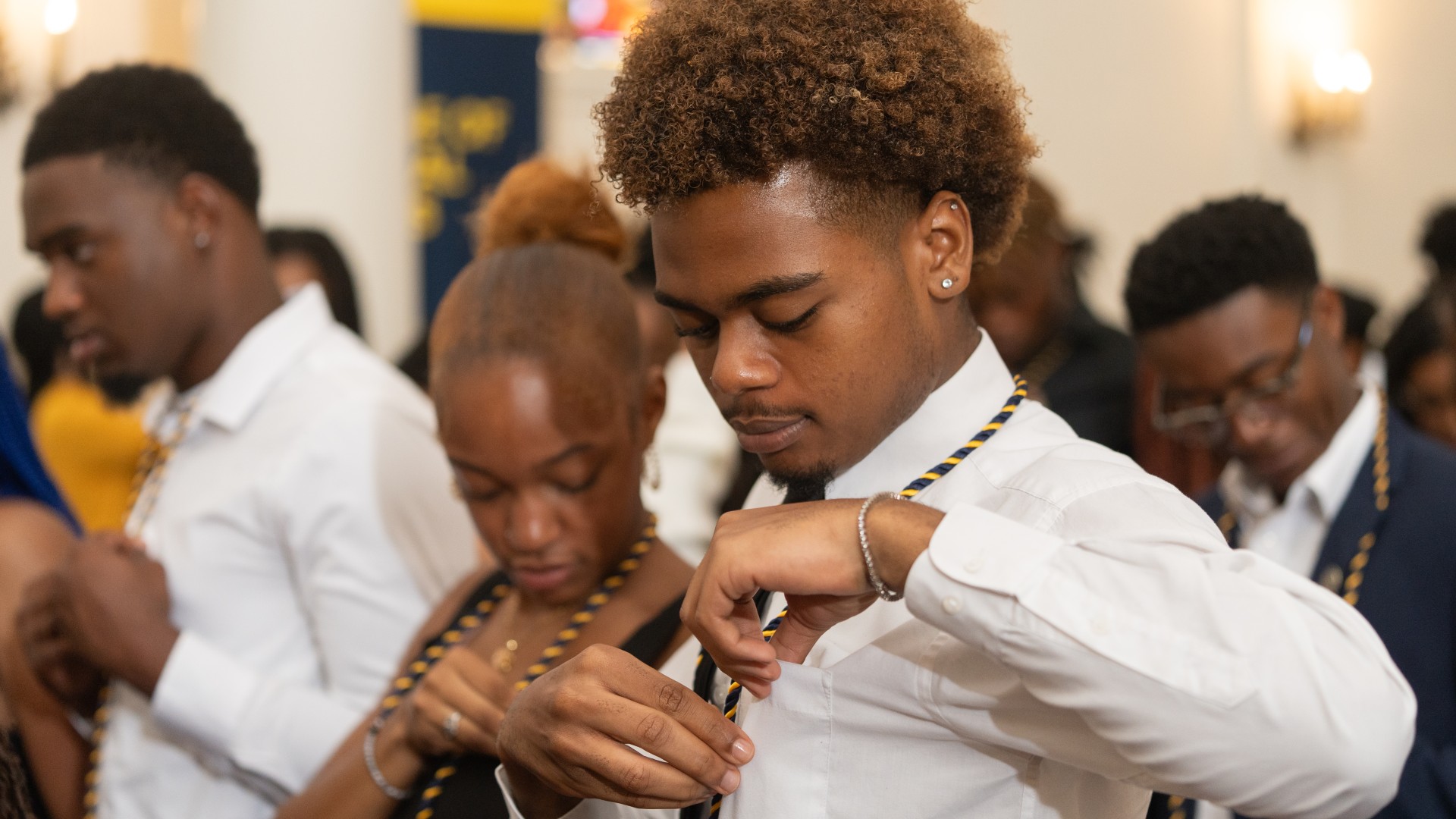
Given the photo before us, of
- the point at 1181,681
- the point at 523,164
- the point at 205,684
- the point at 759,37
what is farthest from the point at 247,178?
the point at 1181,681

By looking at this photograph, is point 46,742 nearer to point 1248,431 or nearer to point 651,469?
point 651,469

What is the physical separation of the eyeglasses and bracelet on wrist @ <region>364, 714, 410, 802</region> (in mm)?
1600

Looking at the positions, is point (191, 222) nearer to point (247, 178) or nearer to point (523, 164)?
point (247, 178)

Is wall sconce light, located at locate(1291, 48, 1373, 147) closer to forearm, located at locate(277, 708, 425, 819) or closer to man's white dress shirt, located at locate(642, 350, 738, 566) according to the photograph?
man's white dress shirt, located at locate(642, 350, 738, 566)

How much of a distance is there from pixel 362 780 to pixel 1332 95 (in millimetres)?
7463

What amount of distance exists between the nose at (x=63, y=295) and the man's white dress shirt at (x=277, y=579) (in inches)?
10.9

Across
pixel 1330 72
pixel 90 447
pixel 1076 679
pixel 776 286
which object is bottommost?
pixel 90 447

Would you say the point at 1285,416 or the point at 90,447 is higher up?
→ the point at 1285,416

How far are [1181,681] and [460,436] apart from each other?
3.80 feet

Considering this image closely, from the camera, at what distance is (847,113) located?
1.36 m

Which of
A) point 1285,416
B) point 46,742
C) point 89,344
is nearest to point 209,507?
point 89,344

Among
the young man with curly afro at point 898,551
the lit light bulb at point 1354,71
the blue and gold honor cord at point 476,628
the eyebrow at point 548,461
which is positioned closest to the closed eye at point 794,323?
the young man with curly afro at point 898,551

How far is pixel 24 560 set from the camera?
2.40 m

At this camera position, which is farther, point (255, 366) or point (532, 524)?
point (255, 366)
